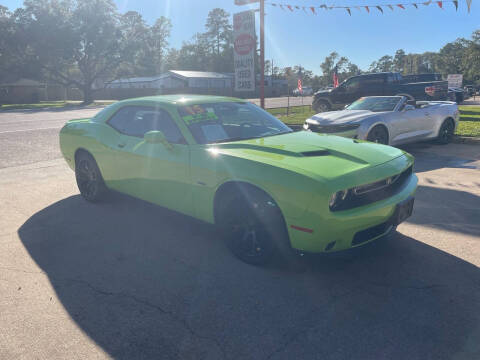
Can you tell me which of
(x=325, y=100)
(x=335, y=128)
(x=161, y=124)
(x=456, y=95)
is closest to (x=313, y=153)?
(x=161, y=124)

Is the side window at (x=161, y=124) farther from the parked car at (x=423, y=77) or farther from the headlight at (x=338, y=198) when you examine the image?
the parked car at (x=423, y=77)

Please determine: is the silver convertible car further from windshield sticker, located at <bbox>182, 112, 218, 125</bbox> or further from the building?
the building

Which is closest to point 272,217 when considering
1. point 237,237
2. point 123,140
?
point 237,237

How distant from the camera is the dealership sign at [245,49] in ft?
35.0

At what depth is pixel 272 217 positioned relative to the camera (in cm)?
322

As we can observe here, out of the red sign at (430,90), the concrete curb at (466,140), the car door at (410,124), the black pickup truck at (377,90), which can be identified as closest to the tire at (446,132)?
the concrete curb at (466,140)

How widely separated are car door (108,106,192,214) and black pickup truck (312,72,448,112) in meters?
13.3

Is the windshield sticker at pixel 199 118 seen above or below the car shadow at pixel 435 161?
above

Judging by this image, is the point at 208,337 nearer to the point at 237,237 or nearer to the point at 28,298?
the point at 237,237

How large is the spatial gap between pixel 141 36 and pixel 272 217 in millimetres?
51481

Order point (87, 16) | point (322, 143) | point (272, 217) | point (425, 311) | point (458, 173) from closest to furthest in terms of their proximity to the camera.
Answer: point (425, 311) → point (272, 217) → point (322, 143) → point (458, 173) → point (87, 16)

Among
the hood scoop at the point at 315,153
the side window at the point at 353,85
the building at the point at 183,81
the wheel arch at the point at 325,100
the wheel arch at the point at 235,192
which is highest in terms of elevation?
the building at the point at 183,81

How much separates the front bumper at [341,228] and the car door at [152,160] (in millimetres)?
1283

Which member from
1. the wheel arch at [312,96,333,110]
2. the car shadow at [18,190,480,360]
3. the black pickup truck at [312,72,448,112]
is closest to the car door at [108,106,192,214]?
the car shadow at [18,190,480,360]
